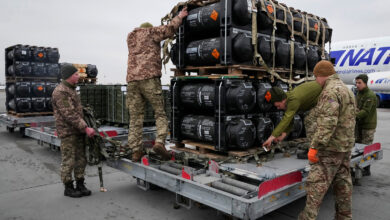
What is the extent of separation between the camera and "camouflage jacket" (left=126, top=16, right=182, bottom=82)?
4.93m

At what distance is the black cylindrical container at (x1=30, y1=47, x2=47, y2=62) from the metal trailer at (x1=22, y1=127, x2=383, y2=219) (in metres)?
7.93

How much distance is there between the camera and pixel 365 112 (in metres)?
6.00

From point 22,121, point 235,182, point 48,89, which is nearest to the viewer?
point 235,182

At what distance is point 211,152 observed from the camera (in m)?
5.11

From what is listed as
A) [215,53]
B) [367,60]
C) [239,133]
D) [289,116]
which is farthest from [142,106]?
[367,60]

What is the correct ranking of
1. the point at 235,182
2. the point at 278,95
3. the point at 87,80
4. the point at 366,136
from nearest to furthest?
the point at 235,182
the point at 278,95
the point at 366,136
the point at 87,80

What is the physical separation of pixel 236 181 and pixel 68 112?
2792 mm

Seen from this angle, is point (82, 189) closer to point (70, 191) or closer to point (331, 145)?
point (70, 191)

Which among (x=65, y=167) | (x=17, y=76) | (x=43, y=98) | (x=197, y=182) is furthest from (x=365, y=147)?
(x=17, y=76)

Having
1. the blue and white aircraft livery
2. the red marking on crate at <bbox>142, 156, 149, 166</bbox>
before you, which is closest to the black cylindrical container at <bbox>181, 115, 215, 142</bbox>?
the red marking on crate at <bbox>142, 156, 149, 166</bbox>

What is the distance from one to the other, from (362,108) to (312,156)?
3.44m

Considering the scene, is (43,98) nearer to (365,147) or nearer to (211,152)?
(211,152)

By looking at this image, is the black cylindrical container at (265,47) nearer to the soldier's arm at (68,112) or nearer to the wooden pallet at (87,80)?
the soldier's arm at (68,112)

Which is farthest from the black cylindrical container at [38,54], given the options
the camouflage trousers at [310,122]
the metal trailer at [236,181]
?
the camouflage trousers at [310,122]
